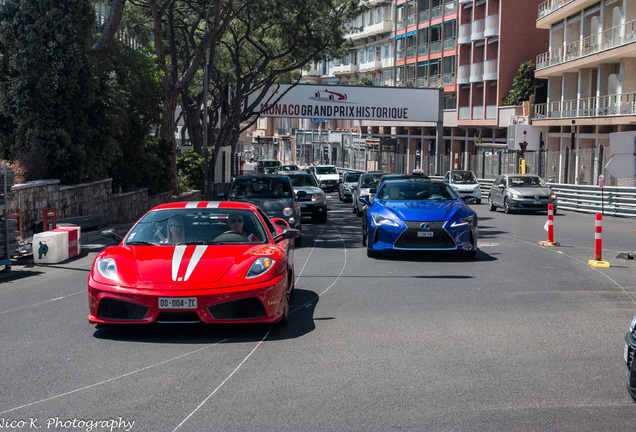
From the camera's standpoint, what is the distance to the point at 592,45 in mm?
45531

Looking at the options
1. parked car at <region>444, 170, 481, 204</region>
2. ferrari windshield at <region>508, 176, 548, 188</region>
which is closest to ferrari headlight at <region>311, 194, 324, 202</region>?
ferrari windshield at <region>508, 176, 548, 188</region>

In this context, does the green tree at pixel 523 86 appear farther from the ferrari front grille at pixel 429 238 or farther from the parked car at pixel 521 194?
the ferrari front grille at pixel 429 238

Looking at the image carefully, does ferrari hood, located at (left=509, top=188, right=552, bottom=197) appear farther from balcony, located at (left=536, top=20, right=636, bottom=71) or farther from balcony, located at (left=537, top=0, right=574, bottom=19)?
balcony, located at (left=537, top=0, right=574, bottom=19)

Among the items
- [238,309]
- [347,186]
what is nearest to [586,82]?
[347,186]

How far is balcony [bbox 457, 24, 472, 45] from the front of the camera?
63.5 meters

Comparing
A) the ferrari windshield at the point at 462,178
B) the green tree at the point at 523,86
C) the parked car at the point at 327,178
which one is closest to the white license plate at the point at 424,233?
the ferrari windshield at the point at 462,178

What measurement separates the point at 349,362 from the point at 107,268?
2.80 metres

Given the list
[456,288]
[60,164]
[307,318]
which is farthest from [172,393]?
[60,164]

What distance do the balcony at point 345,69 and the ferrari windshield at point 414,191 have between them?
83790 millimetres

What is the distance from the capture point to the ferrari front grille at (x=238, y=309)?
7930 millimetres

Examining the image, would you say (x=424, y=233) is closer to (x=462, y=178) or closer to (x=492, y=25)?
(x=462, y=178)

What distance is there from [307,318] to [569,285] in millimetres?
4821

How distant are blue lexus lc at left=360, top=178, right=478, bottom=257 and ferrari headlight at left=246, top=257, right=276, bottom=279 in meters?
6.92

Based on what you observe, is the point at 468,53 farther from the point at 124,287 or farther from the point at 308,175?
the point at 124,287
